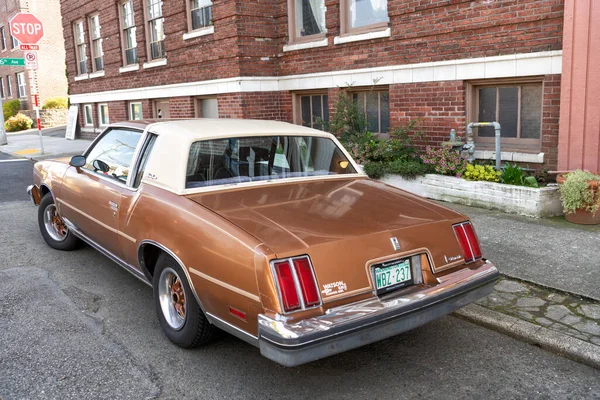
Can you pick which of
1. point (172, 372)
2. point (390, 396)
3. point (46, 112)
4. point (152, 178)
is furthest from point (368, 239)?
point (46, 112)

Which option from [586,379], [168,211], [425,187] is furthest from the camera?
[425,187]

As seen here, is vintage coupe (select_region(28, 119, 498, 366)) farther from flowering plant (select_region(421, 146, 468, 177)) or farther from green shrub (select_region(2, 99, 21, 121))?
green shrub (select_region(2, 99, 21, 121))

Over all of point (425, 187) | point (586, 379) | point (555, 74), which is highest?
point (555, 74)

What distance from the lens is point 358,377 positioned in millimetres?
3479

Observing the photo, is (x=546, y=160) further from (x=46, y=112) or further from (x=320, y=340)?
(x=46, y=112)

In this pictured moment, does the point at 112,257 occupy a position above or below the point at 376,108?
below

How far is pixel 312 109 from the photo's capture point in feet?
37.8

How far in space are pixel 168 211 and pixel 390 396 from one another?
190 centimetres

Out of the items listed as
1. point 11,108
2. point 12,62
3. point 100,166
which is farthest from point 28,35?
point 11,108

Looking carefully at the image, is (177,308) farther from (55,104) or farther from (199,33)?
(55,104)

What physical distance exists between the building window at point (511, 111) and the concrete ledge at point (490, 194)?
1030mm

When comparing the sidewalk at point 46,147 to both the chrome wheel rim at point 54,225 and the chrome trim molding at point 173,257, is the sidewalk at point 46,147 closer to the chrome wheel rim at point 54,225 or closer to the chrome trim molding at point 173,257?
the chrome wheel rim at point 54,225

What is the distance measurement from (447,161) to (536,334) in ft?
14.6

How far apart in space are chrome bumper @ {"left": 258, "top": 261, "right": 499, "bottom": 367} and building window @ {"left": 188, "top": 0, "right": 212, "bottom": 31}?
33.6 feet
